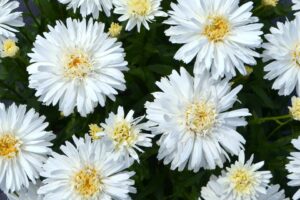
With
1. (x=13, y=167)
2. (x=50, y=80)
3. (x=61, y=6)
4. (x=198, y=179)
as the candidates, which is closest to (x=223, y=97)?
(x=198, y=179)

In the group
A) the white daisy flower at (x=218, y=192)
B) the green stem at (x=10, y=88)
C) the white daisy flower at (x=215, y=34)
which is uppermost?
the white daisy flower at (x=215, y=34)

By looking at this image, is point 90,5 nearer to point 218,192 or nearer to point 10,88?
point 10,88

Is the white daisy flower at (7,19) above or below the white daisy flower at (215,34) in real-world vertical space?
above

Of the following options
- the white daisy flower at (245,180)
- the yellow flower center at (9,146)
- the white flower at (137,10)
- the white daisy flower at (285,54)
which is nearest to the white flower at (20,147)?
the yellow flower center at (9,146)

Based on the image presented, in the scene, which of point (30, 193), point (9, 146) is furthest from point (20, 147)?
point (30, 193)

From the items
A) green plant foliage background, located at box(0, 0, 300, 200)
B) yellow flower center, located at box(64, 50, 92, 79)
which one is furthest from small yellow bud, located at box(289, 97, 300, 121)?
yellow flower center, located at box(64, 50, 92, 79)

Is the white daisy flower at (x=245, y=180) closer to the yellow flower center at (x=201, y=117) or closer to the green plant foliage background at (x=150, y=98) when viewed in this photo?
the yellow flower center at (x=201, y=117)

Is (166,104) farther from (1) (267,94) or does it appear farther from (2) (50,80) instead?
(1) (267,94)
